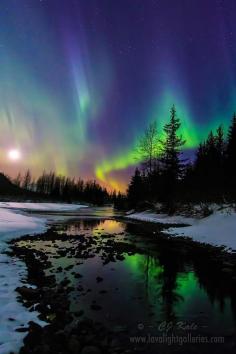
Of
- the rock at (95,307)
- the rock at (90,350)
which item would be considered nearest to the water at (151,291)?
the rock at (95,307)

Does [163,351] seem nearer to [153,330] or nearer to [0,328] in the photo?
[153,330]

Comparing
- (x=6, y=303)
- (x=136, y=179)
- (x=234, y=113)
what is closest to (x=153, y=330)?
(x=6, y=303)

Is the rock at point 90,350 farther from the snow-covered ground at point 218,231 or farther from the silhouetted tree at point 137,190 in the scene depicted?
the silhouetted tree at point 137,190

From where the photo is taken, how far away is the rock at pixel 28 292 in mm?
8458

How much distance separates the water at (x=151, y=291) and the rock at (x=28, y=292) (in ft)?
3.54

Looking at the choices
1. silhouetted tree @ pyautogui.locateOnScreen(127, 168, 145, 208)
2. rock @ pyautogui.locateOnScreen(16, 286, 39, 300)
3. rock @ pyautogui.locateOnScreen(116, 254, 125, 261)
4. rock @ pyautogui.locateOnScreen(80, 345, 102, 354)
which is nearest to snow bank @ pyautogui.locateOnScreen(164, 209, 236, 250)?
rock @ pyautogui.locateOnScreen(116, 254, 125, 261)

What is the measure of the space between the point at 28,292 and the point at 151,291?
12.9 feet

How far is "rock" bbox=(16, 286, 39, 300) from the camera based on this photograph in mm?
8458

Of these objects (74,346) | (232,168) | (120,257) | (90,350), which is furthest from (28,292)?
(232,168)

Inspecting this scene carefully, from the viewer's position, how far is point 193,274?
12.2 meters

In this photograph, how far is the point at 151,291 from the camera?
977 centimetres

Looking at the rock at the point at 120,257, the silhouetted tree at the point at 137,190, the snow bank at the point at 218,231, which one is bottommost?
the rock at the point at 120,257

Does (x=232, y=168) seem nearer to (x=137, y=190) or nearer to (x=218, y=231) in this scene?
(x=218, y=231)

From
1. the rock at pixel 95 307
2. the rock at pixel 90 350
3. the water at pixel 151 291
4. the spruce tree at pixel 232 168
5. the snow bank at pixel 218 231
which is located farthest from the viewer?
the spruce tree at pixel 232 168
